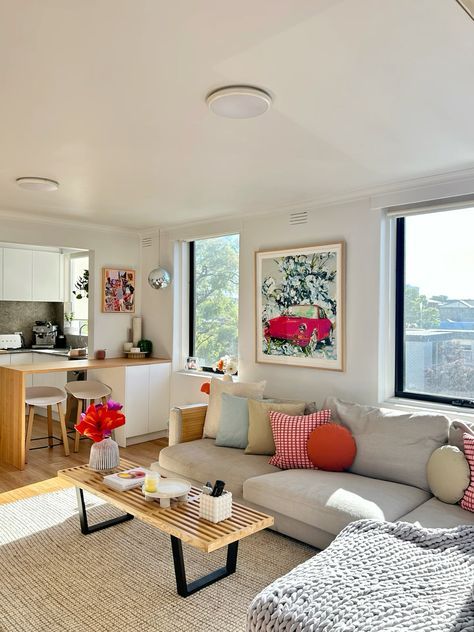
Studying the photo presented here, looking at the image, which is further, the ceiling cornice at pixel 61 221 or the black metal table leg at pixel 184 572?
the ceiling cornice at pixel 61 221

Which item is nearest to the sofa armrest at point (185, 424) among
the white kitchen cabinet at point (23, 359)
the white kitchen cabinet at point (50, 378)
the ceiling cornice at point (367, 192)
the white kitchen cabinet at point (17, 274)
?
the ceiling cornice at point (367, 192)

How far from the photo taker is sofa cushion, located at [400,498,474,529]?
2587mm

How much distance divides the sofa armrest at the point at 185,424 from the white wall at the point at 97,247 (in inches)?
81.2

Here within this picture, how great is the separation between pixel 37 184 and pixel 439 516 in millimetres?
3509

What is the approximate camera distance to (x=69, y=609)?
2.42 m

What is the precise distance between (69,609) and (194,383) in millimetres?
3172

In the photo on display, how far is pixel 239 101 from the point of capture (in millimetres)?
2330

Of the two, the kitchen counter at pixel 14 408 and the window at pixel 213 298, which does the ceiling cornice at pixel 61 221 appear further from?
the kitchen counter at pixel 14 408

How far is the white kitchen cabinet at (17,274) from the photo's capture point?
687cm

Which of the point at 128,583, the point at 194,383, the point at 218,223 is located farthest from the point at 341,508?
the point at 218,223

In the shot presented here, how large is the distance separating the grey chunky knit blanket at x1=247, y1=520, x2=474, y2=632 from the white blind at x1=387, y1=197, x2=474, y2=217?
2.24 m

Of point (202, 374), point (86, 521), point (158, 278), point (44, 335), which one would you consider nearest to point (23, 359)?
point (44, 335)

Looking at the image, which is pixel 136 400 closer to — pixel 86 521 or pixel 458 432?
pixel 86 521

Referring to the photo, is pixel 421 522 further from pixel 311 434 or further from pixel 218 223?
pixel 218 223
